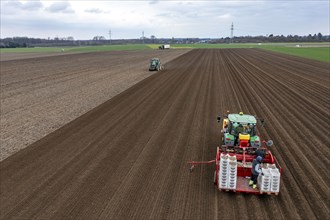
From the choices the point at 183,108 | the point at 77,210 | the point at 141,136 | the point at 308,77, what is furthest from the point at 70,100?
the point at 308,77

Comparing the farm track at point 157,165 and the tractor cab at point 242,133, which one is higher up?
the tractor cab at point 242,133

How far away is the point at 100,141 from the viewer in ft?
51.6

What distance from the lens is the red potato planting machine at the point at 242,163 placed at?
10.3 m

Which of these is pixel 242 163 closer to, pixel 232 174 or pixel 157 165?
pixel 232 174

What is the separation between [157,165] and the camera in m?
12.9

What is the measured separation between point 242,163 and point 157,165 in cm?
341

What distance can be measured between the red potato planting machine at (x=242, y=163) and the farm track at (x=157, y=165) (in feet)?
1.16

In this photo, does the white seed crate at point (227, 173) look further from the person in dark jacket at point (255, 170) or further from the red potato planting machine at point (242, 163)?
the person in dark jacket at point (255, 170)

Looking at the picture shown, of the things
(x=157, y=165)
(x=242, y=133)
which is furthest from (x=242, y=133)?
(x=157, y=165)

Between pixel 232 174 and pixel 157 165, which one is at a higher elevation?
pixel 232 174

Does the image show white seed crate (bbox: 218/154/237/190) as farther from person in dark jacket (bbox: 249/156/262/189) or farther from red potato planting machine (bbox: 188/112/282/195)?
person in dark jacket (bbox: 249/156/262/189)

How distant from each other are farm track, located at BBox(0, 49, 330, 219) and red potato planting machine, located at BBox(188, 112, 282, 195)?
1.16ft

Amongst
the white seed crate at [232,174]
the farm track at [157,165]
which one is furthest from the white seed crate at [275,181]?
the white seed crate at [232,174]

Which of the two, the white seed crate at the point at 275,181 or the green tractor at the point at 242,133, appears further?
the green tractor at the point at 242,133
